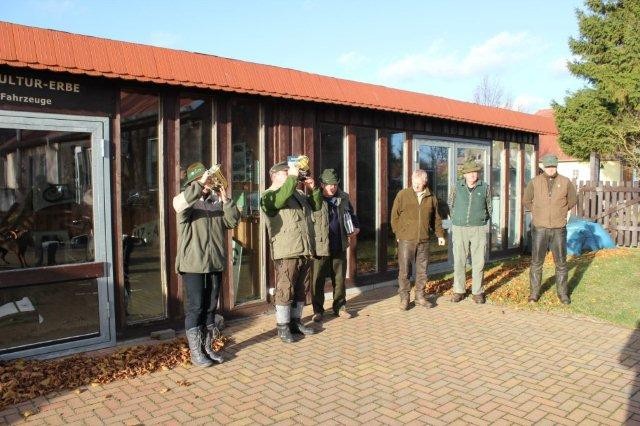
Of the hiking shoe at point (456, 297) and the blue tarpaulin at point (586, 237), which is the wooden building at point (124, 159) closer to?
the hiking shoe at point (456, 297)

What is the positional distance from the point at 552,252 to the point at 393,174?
2745 mm

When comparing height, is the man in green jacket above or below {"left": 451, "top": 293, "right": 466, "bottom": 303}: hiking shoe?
above

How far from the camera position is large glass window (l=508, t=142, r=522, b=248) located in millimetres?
11562

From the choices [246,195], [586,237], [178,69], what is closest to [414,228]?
[246,195]

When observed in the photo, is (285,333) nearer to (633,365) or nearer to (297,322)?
(297,322)

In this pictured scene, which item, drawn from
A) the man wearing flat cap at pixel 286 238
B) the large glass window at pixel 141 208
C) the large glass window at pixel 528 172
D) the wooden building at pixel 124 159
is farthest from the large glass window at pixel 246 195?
the large glass window at pixel 528 172

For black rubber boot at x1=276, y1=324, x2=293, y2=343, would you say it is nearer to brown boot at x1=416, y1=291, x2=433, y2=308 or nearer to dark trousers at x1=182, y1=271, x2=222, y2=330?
dark trousers at x1=182, y1=271, x2=222, y2=330

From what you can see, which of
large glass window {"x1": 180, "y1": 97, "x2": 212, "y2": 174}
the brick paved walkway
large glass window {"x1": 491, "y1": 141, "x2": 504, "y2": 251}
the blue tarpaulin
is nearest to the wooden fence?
the blue tarpaulin

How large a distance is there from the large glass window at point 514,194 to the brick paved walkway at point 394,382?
5472 mm

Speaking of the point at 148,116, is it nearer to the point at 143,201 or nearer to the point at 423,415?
the point at 143,201

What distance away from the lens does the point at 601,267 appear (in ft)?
31.5

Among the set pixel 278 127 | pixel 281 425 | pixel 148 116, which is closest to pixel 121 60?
pixel 148 116

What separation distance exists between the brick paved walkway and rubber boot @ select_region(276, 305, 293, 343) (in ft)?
0.37

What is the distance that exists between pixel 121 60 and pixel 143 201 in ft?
5.00
